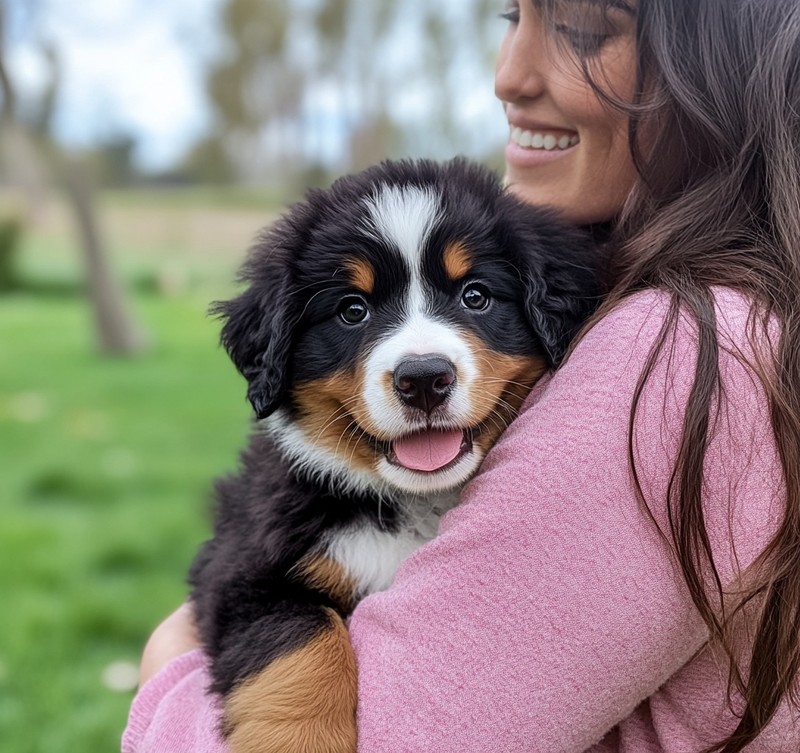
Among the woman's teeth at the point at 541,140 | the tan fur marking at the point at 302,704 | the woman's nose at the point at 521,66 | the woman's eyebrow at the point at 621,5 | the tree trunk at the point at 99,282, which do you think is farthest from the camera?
the tree trunk at the point at 99,282

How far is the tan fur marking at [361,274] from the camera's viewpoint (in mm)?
2084

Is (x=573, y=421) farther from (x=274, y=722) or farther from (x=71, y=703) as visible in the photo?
(x=71, y=703)

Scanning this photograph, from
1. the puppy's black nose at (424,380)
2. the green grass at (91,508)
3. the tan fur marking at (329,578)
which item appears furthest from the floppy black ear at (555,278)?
the green grass at (91,508)

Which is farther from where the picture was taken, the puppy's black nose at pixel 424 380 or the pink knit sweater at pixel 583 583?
the puppy's black nose at pixel 424 380

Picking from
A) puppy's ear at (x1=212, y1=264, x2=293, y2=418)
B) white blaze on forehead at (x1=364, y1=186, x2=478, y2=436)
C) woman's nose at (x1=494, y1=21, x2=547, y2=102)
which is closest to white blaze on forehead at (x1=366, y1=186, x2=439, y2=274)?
white blaze on forehead at (x1=364, y1=186, x2=478, y2=436)

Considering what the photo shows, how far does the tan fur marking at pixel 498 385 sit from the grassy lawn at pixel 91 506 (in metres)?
2.39

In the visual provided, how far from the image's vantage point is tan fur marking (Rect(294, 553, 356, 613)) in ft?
6.64

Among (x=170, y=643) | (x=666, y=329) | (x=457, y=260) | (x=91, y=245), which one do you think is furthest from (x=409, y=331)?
(x=91, y=245)

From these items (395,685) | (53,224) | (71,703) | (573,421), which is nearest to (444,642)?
(395,685)

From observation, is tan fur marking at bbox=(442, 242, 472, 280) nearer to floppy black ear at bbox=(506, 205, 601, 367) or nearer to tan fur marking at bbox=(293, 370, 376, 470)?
floppy black ear at bbox=(506, 205, 601, 367)

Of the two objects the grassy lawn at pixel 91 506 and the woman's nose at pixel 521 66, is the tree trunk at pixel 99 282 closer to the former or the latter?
the grassy lawn at pixel 91 506

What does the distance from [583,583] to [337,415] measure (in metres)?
0.81

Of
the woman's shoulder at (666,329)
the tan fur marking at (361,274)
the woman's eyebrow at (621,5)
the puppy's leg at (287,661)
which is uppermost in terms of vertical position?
the woman's eyebrow at (621,5)

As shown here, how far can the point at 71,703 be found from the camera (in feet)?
12.6
